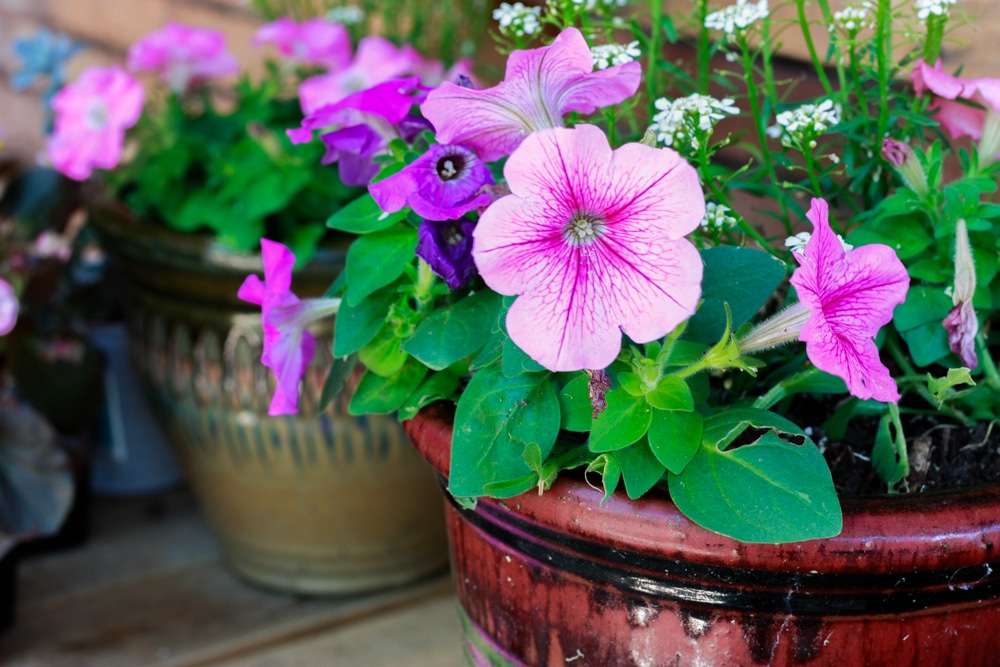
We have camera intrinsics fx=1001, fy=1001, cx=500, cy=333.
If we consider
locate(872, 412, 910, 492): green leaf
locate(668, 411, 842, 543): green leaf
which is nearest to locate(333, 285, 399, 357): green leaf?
locate(668, 411, 842, 543): green leaf

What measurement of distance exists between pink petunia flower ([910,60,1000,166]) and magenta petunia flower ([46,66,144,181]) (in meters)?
1.05

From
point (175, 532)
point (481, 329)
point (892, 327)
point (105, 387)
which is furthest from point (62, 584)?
point (892, 327)

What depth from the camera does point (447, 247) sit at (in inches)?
24.6

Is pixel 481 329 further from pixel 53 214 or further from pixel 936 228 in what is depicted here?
pixel 53 214

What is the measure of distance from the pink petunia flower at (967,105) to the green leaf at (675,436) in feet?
1.03

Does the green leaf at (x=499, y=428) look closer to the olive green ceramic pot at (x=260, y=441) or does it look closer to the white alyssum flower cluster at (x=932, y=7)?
the white alyssum flower cluster at (x=932, y=7)

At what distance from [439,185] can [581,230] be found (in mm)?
116

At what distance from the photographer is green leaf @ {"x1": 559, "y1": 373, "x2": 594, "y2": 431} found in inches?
23.6

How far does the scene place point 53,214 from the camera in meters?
1.69

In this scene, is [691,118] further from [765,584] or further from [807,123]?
[765,584]

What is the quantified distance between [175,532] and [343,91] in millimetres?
855

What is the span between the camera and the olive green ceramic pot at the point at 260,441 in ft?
4.21

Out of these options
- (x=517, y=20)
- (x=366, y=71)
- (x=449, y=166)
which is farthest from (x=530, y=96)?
(x=366, y=71)

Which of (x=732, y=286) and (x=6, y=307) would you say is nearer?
(x=732, y=286)
